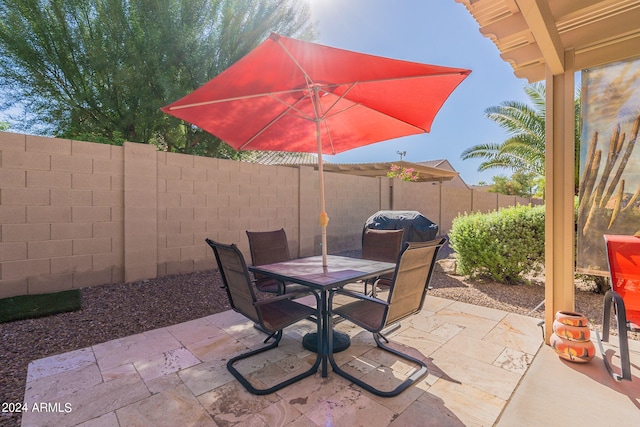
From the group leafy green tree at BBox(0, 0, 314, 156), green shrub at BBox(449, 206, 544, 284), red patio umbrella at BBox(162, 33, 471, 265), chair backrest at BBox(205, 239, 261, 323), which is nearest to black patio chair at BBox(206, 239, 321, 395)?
chair backrest at BBox(205, 239, 261, 323)

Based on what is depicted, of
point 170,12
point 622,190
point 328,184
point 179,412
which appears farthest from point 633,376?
point 170,12

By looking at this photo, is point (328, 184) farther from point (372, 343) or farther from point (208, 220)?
point (372, 343)

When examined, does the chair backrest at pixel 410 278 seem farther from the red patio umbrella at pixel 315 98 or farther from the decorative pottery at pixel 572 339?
the decorative pottery at pixel 572 339

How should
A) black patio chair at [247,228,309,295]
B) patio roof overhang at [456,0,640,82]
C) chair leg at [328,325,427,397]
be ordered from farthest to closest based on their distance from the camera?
black patio chair at [247,228,309,295] → patio roof overhang at [456,0,640,82] → chair leg at [328,325,427,397]

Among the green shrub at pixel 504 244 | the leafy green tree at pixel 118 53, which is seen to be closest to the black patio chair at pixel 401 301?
the green shrub at pixel 504 244

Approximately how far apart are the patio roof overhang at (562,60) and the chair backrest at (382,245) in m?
1.47

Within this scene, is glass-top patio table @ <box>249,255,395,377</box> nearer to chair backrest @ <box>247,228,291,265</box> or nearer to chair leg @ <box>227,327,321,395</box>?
chair leg @ <box>227,327,321,395</box>

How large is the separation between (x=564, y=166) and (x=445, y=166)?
90.7ft

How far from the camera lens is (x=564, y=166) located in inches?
103

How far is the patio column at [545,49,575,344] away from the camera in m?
2.62

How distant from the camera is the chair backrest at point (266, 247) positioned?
11.8 ft

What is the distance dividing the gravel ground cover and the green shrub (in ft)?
0.84

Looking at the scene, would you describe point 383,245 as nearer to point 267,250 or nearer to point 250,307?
point 267,250

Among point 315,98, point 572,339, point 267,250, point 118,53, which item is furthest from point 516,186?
point 118,53
